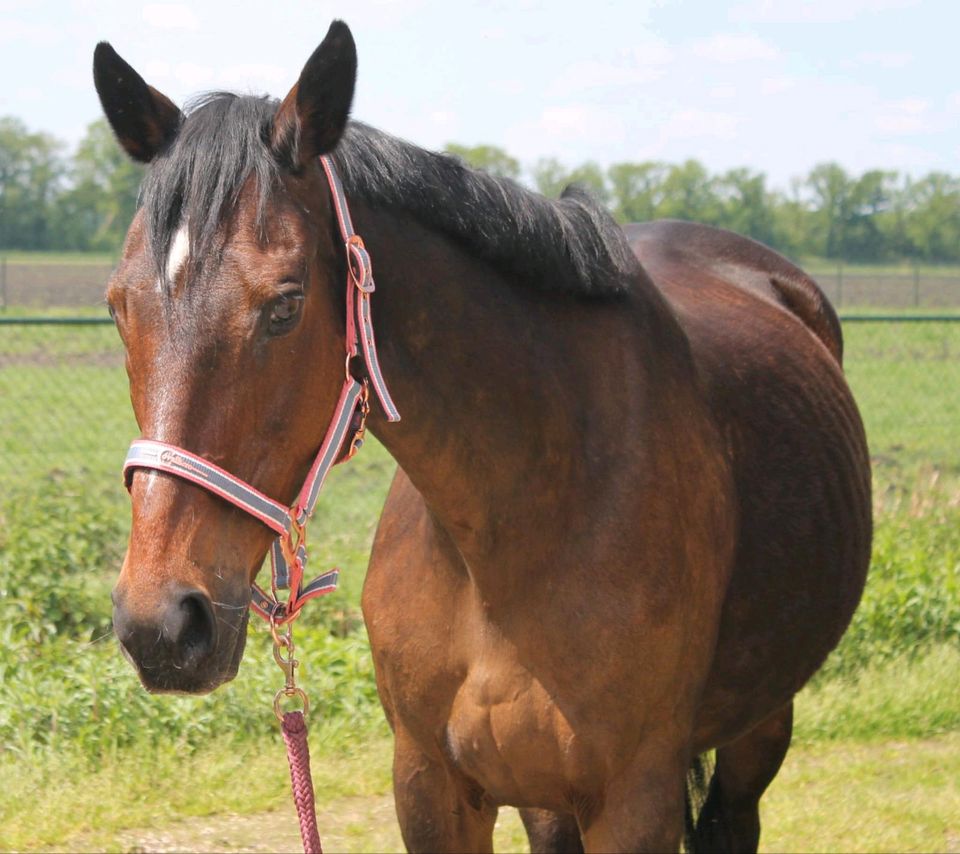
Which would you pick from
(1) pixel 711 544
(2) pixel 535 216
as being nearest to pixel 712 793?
(1) pixel 711 544

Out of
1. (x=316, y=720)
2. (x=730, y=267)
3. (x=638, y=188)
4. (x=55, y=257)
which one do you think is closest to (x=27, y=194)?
(x=55, y=257)

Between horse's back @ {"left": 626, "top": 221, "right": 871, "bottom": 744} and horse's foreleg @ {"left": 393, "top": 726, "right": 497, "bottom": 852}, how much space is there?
0.63 metres

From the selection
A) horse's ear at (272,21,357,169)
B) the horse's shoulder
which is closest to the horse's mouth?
horse's ear at (272,21,357,169)

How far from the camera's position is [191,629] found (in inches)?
73.3

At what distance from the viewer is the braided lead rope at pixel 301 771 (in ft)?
8.29

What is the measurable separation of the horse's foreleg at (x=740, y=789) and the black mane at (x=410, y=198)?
187 cm

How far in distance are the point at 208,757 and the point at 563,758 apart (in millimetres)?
2584

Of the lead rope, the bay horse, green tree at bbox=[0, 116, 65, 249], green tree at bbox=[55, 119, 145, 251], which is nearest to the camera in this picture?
the bay horse

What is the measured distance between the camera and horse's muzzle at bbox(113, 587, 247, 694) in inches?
71.2

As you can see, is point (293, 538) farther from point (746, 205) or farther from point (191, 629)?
point (746, 205)

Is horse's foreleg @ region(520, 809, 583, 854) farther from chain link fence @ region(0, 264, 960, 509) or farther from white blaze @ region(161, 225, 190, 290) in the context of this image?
chain link fence @ region(0, 264, 960, 509)

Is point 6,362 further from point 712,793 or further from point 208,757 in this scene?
point 712,793

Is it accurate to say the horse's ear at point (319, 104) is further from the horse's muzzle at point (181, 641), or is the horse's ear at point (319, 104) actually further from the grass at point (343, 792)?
the grass at point (343, 792)

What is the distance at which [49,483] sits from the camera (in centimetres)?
694
